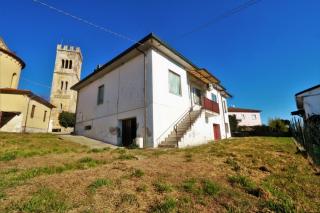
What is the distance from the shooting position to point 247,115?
58500mm

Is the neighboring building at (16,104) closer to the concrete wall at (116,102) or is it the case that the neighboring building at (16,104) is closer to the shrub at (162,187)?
the concrete wall at (116,102)

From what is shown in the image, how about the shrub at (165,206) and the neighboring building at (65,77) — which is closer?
the shrub at (165,206)

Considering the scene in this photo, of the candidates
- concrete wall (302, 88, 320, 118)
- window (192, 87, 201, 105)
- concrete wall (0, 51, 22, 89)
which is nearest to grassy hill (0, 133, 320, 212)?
window (192, 87, 201, 105)

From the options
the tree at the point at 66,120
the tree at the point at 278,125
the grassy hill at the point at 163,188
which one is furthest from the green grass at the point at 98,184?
the tree at the point at 66,120

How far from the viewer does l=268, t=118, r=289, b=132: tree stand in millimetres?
33325

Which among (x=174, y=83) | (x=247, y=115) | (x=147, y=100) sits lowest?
(x=147, y=100)

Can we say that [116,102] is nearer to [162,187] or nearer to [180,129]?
[180,129]

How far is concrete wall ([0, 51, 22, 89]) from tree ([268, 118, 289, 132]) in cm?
4198

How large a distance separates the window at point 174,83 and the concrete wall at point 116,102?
7.62ft

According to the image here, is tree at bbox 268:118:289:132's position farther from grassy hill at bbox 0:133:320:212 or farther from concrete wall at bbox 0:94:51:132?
concrete wall at bbox 0:94:51:132

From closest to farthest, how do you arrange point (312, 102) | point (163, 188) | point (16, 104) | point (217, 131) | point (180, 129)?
point (163, 188), point (180, 129), point (217, 131), point (312, 102), point (16, 104)

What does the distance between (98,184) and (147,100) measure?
7.92 meters

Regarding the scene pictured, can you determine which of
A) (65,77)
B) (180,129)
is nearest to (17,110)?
(180,129)

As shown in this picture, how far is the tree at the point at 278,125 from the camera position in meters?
33.3
